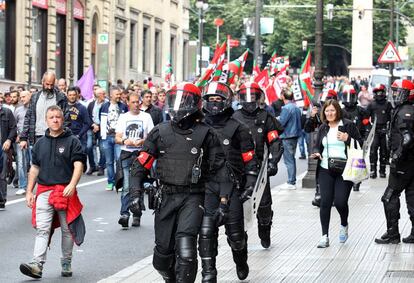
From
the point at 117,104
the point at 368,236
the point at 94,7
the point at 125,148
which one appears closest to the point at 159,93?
the point at 117,104

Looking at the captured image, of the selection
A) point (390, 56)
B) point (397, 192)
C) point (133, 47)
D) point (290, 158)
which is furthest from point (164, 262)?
point (133, 47)

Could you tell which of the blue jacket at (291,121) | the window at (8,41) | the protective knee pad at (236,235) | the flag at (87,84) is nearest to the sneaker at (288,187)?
the blue jacket at (291,121)

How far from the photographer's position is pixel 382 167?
24891 millimetres

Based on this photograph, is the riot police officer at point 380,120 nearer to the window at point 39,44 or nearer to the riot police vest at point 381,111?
the riot police vest at point 381,111

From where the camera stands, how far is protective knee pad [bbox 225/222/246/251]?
34.3 feet

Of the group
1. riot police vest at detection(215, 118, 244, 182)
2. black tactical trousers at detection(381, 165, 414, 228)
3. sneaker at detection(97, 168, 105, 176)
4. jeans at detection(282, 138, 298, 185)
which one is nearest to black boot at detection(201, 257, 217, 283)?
riot police vest at detection(215, 118, 244, 182)

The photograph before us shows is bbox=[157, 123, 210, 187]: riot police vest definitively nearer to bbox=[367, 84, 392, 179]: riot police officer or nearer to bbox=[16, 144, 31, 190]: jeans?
bbox=[16, 144, 31, 190]: jeans

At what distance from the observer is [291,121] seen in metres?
22.8

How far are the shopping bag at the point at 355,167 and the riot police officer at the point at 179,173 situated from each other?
3.68 m

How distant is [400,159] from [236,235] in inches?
136

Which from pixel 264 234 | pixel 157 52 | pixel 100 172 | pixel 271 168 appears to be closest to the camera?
pixel 271 168

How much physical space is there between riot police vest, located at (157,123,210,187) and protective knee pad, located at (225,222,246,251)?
4.44 ft

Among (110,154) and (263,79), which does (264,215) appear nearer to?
(110,154)

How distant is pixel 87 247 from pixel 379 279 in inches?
150
